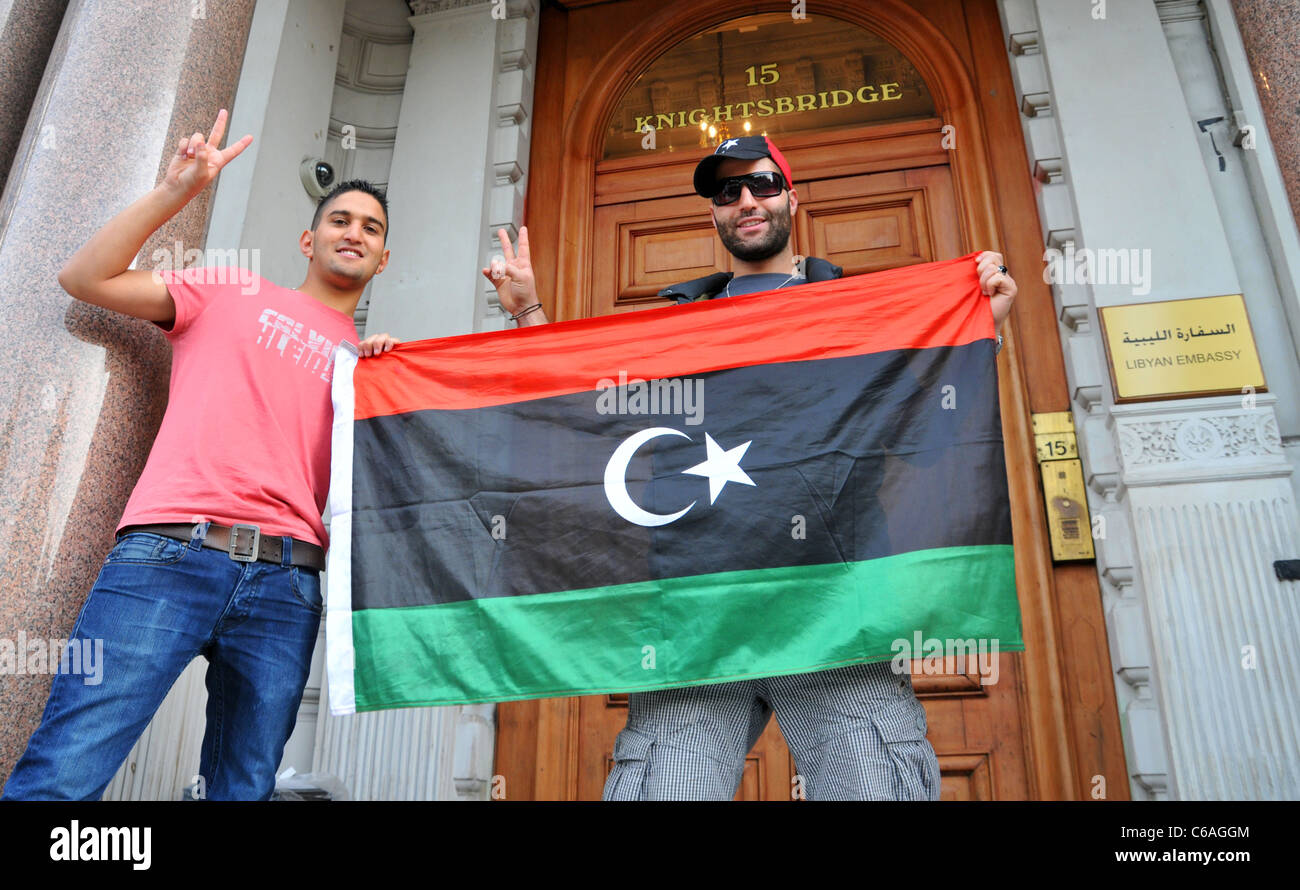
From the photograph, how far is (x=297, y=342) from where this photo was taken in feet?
9.51

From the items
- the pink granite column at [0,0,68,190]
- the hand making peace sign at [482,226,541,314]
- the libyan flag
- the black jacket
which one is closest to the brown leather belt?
the libyan flag

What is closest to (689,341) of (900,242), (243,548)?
(243,548)

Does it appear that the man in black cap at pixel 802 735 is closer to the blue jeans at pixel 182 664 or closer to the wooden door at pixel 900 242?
the blue jeans at pixel 182 664

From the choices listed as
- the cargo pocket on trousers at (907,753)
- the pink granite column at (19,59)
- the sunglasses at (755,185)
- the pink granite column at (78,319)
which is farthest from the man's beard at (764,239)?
the pink granite column at (19,59)

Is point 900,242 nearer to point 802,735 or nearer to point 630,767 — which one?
point 802,735

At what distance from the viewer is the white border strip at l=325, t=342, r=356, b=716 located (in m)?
2.87

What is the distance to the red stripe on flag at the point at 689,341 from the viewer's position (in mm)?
2938

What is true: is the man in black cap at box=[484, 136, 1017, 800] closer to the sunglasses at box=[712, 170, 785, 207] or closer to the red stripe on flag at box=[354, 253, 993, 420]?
the red stripe on flag at box=[354, 253, 993, 420]

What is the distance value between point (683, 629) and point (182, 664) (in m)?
1.30

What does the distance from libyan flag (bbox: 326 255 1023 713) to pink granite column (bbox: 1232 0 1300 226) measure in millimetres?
1222

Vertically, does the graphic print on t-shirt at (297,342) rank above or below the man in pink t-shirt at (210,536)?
above

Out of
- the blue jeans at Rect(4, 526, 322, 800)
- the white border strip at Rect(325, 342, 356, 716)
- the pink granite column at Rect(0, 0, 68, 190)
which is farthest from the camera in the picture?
the pink granite column at Rect(0, 0, 68, 190)

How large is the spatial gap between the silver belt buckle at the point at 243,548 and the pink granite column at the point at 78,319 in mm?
567
